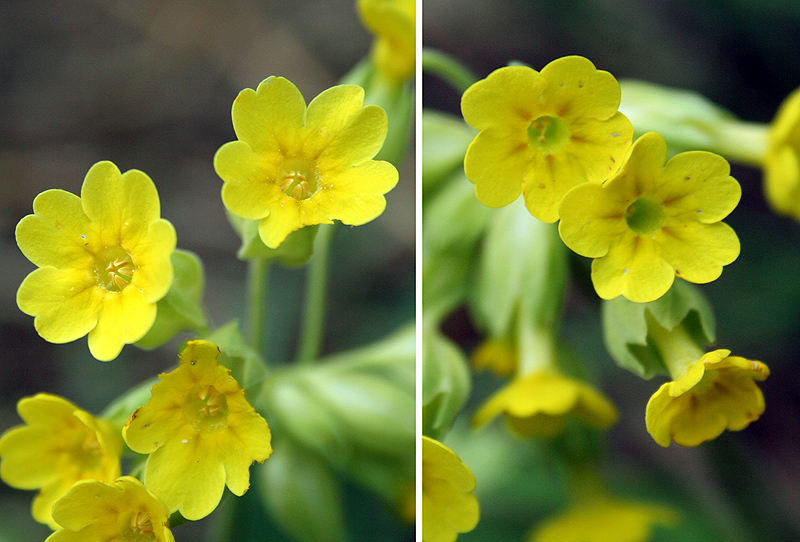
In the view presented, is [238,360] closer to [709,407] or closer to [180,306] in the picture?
[180,306]

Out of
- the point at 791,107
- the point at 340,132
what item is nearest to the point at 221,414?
the point at 340,132

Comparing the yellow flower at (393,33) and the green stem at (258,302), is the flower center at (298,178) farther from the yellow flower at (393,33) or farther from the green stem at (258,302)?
the yellow flower at (393,33)

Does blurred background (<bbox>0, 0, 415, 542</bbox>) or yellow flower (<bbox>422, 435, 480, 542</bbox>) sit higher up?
yellow flower (<bbox>422, 435, 480, 542</bbox>)

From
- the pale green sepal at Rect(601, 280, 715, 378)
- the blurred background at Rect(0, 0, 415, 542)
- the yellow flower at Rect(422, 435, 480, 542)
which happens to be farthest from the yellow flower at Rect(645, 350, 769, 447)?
the blurred background at Rect(0, 0, 415, 542)

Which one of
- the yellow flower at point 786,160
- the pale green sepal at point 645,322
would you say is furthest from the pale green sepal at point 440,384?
the yellow flower at point 786,160

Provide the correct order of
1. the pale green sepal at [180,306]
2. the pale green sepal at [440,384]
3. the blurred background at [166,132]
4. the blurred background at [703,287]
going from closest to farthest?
the pale green sepal at [180,306], the pale green sepal at [440,384], the blurred background at [703,287], the blurred background at [166,132]

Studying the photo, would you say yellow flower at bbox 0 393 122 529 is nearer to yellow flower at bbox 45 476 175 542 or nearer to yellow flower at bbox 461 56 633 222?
yellow flower at bbox 45 476 175 542
